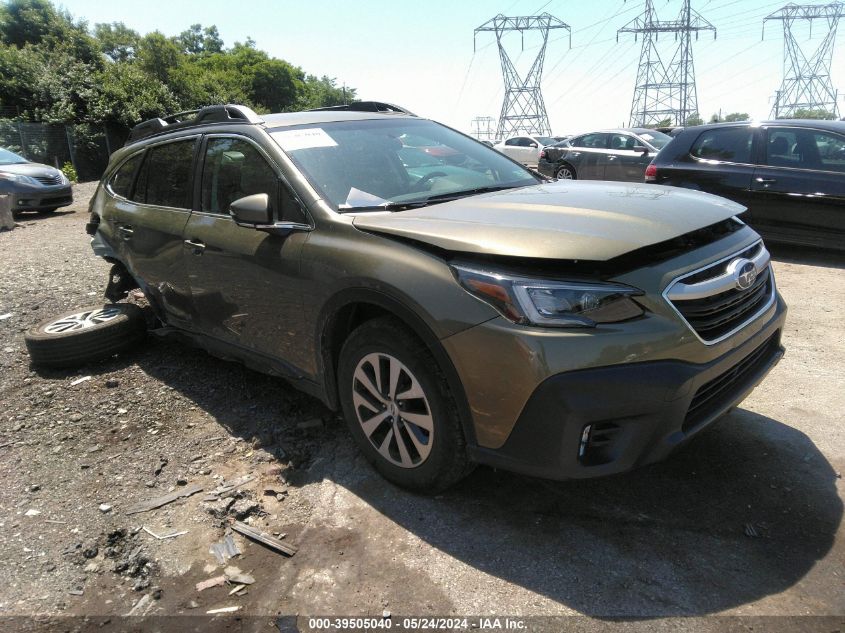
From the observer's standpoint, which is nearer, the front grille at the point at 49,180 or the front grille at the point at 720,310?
the front grille at the point at 720,310

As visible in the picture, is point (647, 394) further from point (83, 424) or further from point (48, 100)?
point (48, 100)

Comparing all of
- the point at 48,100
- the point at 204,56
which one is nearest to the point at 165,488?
the point at 48,100

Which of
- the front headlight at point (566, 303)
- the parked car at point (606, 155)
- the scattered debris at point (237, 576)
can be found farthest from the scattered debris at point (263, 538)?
the parked car at point (606, 155)

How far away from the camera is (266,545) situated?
2.65 metres

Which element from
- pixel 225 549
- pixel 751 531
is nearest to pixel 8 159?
pixel 225 549

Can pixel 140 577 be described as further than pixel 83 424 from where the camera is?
No

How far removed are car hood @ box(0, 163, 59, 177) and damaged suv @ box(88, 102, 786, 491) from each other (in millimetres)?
11623

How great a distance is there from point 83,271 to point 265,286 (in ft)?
18.0

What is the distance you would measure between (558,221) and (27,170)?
14.4 m

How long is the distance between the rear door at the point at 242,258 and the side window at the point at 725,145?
629 centimetres

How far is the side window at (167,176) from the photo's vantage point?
4.00m

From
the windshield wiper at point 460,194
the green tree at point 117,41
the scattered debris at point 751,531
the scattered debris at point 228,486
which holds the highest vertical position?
the green tree at point 117,41

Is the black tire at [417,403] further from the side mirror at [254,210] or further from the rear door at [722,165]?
the rear door at [722,165]

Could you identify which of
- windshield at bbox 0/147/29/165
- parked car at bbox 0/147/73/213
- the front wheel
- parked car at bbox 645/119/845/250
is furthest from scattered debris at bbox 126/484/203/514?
windshield at bbox 0/147/29/165
